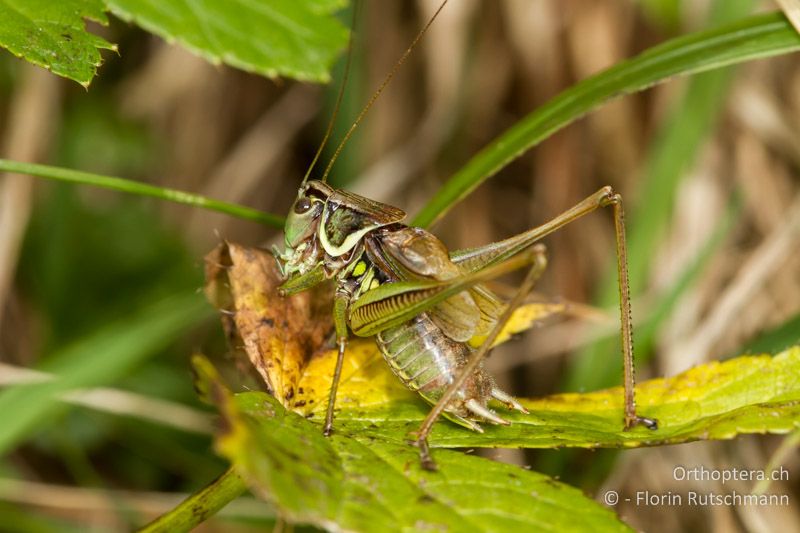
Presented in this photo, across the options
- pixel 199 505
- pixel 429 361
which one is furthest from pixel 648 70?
pixel 199 505

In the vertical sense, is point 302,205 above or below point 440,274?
above

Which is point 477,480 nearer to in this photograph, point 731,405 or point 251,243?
point 731,405

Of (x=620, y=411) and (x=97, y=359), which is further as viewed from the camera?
(x=97, y=359)

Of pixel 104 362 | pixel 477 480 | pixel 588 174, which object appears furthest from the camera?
pixel 588 174

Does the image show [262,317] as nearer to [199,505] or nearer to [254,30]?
[199,505]

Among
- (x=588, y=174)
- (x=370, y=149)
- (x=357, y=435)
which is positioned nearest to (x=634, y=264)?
(x=588, y=174)
